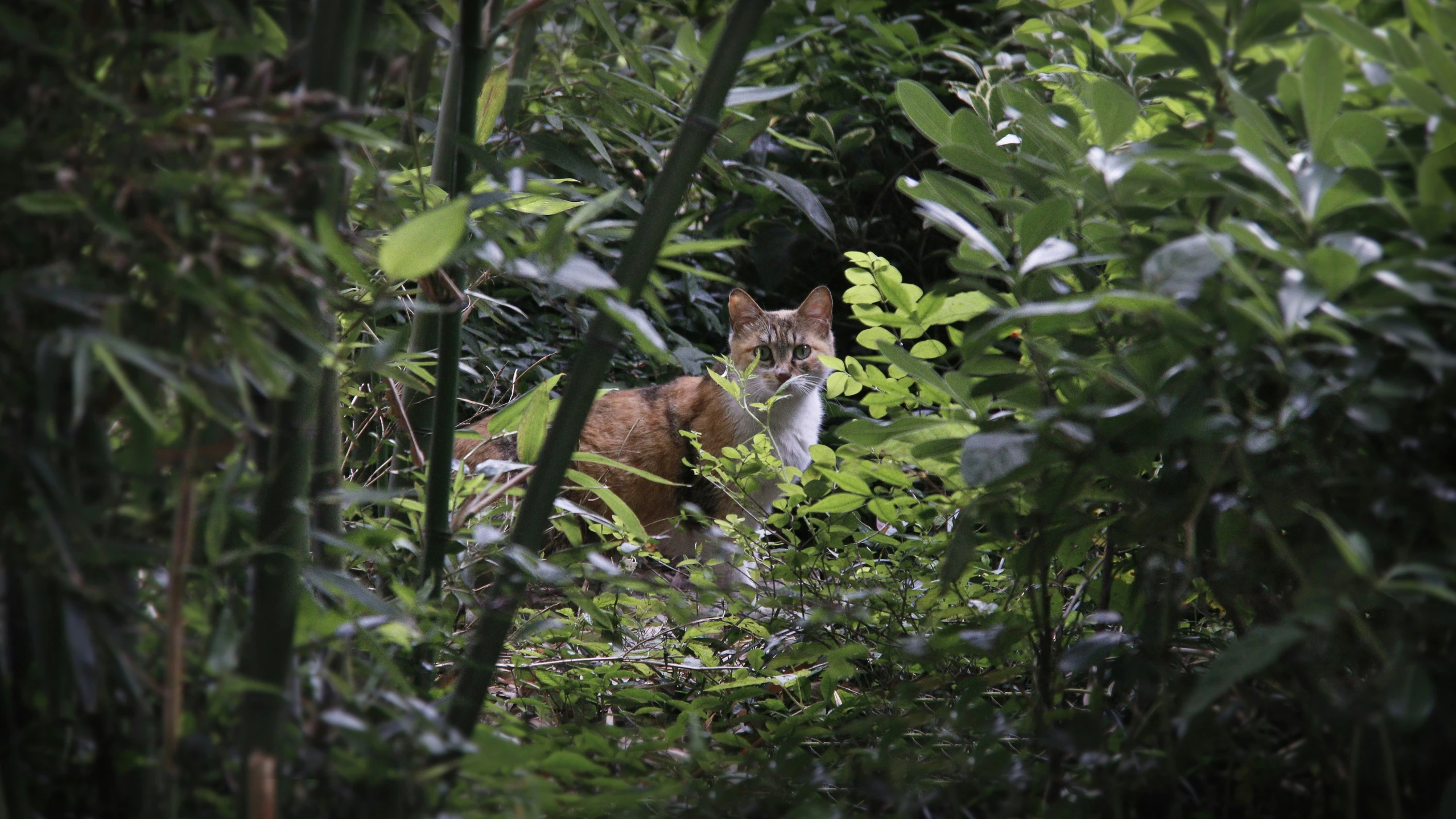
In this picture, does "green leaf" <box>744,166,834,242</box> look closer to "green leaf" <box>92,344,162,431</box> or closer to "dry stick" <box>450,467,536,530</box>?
"dry stick" <box>450,467,536,530</box>

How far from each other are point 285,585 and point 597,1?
597mm

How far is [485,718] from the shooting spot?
48.1 inches

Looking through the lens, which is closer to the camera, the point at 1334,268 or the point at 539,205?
the point at 1334,268

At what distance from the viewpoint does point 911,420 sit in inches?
34.8

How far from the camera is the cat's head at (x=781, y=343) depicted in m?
3.12

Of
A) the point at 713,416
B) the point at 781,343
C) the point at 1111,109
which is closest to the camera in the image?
the point at 1111,109

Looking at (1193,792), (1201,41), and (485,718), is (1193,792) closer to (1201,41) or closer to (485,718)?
(1201,41)

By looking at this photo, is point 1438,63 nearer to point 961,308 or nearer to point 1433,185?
point 1433,185

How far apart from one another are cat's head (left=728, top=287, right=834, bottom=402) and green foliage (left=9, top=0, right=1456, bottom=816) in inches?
77.8

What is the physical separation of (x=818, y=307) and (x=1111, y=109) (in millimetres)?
2330

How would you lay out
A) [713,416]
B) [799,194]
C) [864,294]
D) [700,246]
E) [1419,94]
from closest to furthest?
1. [1419,94]
2. [700,246]
3. [864,294]
4. [799,194]
5. [713,416]

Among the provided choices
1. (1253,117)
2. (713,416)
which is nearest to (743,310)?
(713,416)

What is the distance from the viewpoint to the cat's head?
3.12 m

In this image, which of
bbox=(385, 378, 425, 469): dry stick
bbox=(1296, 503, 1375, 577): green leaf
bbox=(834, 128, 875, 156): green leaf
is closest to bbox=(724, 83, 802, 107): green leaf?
bbox=(385, 378, 425, 469): dry stick
